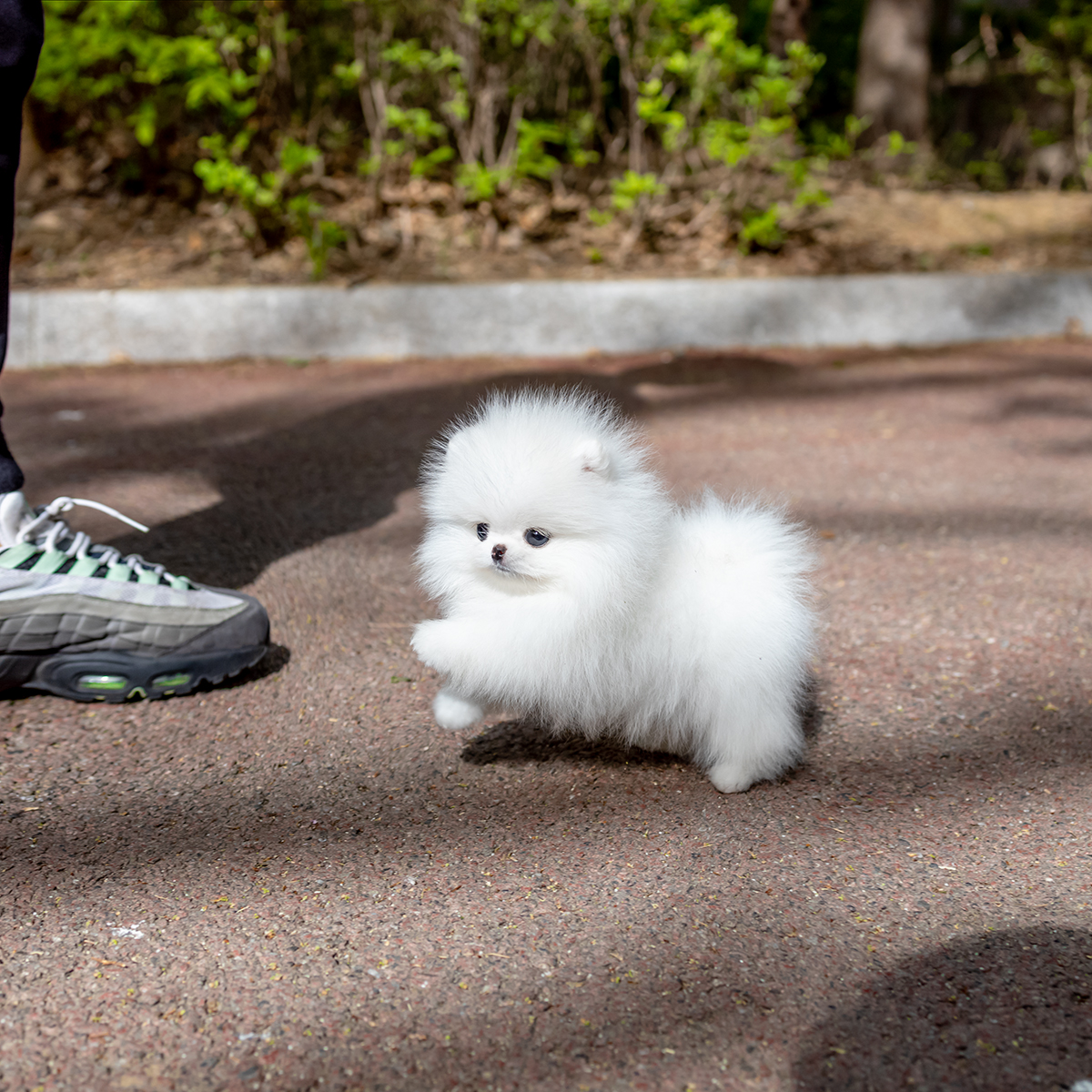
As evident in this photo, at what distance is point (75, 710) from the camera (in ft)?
7.95

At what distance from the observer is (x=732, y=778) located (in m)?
2.05

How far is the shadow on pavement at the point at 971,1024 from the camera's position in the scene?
1408 mm

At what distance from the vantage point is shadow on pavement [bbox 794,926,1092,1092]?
1.41m

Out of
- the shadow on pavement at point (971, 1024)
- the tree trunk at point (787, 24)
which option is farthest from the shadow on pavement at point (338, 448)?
the tree trunk at point (787, 24)

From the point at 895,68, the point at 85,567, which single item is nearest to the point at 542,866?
the point at 85,567

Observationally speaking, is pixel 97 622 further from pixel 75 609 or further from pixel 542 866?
pixel 542 866

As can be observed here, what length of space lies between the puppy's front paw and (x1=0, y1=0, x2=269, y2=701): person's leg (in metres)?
0.60

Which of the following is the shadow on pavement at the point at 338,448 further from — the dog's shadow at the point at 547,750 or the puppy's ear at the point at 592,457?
the puppy's ear at the point at 592,457

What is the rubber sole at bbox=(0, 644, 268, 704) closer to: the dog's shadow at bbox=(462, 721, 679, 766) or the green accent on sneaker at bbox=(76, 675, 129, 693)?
the green accent on sneaker at bbox=(76, 675, 129, 693)

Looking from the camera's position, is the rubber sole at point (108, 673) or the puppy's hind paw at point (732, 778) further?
the rubber sole at point (108, 673)

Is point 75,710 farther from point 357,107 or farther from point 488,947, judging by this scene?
point 357,107

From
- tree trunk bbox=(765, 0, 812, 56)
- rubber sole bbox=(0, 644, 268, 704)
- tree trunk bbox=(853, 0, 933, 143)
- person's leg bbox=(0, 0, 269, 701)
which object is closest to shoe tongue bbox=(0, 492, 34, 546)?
person's leg bbox=(0, 0, 269, 701)

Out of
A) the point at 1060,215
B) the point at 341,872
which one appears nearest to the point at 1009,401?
the point at 1060,215

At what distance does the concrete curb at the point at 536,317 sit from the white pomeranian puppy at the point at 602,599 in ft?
12.7
